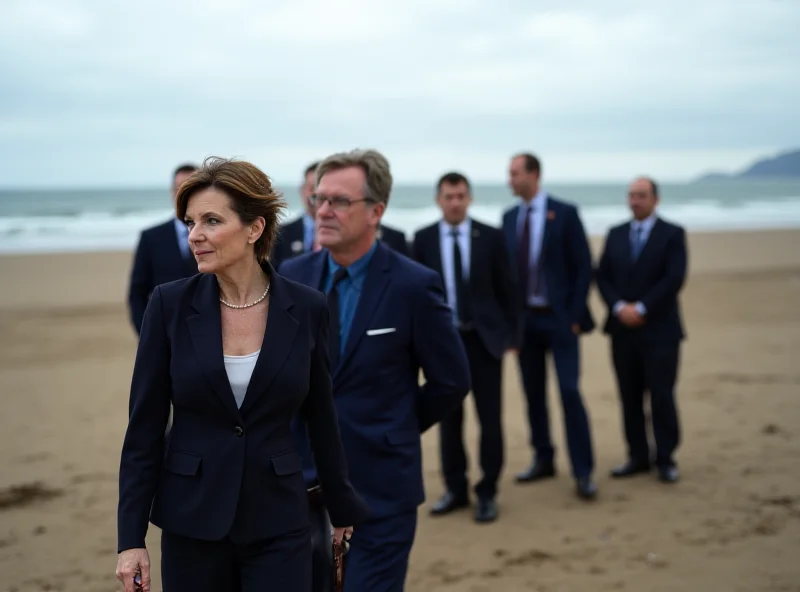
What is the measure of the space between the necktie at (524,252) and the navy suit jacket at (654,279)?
30.1 inches

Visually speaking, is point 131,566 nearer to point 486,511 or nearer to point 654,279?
point 486,511

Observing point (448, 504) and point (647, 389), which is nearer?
point (448, 504)

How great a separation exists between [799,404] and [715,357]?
2478 mm

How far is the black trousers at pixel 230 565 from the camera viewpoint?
274 cm

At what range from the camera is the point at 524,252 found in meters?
6.95

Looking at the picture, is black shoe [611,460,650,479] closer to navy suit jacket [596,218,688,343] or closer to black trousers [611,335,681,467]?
black trousers [611,335,681,467]

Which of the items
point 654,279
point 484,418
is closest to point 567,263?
point 654,279

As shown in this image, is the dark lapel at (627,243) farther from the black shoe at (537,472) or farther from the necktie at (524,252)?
the black shoe at (537,472)

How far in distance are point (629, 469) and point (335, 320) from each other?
13.2 ft

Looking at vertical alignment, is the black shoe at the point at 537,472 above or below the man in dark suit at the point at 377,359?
below

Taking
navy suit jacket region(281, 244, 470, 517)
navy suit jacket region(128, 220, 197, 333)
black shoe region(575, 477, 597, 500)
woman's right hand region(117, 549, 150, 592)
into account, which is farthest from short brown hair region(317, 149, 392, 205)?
black shoe region(575, 477, 597, 500)

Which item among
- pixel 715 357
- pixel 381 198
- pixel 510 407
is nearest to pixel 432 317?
pixel 381 198

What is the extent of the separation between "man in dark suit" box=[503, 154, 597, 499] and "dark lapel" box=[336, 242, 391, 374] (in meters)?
2.94

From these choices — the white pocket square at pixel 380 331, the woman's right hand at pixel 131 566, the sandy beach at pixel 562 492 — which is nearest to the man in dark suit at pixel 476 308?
the sandy beach at pixel 562 492
